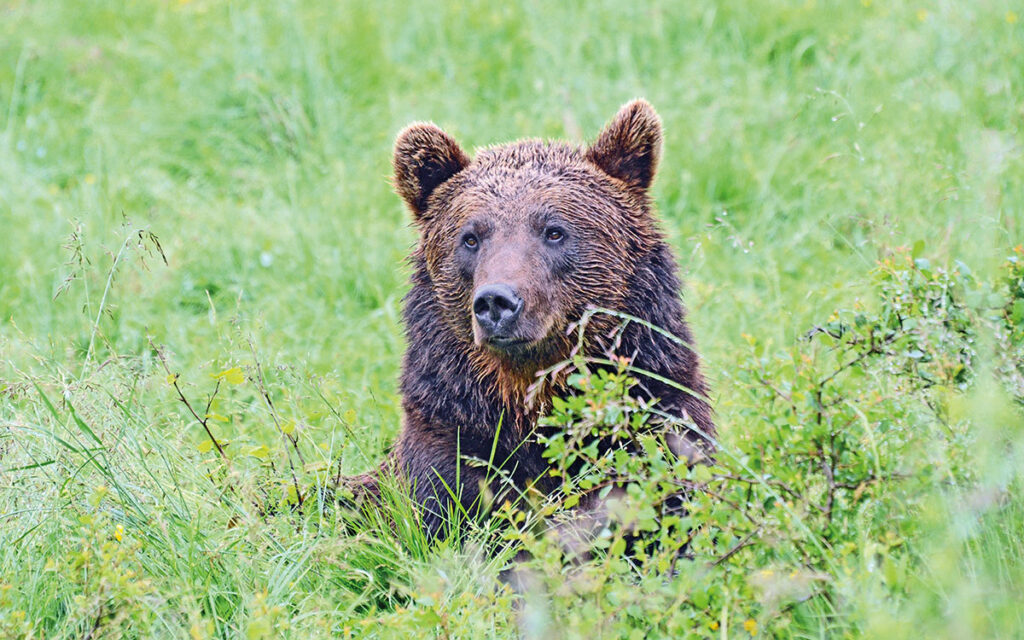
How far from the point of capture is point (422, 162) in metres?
4.71

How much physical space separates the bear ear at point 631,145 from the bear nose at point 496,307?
2.92 feet

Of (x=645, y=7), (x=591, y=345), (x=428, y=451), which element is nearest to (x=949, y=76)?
(x=645, y=7)

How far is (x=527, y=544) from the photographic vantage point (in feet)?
9.72

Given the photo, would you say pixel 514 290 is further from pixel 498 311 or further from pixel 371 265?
pixel 371 265

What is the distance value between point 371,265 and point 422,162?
1829 mm

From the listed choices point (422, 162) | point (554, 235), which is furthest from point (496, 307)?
point (422, 162)

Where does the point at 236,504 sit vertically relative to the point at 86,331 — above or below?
below

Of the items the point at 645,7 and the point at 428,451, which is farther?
the point at 645,7

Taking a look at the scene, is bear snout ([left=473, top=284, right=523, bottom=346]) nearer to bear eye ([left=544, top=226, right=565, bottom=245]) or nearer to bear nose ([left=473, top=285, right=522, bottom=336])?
bear nose ([left=473, top=285, right=522, bottom=336])

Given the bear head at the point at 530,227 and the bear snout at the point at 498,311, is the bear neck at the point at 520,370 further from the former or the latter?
the bear snout at the point at 498,311

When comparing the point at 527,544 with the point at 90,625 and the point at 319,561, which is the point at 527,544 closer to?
the point at 319,561

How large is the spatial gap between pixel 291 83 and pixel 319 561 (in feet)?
16.1

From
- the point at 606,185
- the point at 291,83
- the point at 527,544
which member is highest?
the point at 291,83

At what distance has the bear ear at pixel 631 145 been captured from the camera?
459 cm
